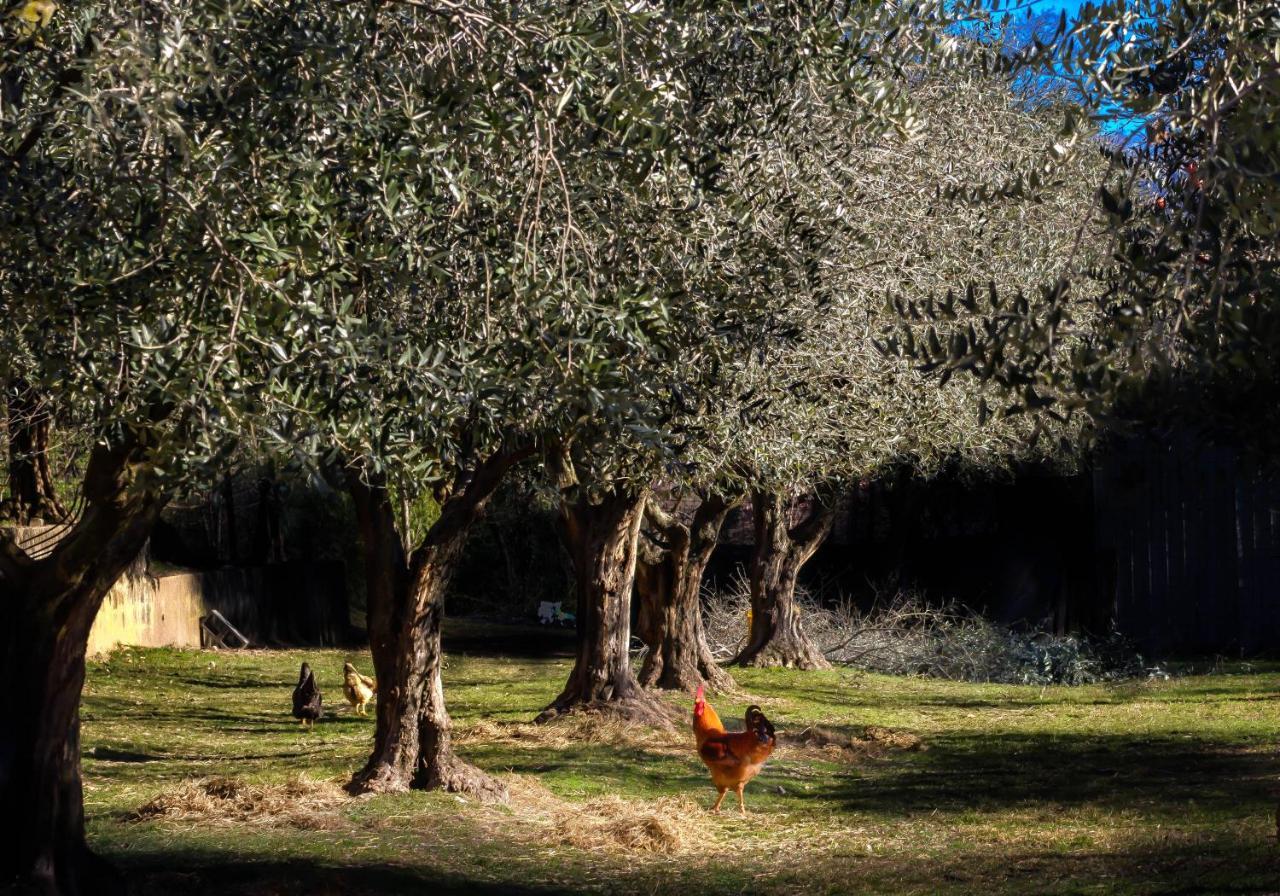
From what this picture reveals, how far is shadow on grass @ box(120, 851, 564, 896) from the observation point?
8.15 m

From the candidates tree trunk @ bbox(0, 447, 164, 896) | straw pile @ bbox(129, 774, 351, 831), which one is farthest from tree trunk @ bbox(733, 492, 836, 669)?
tree trunk @ bbox(0, 447, 164, 896)

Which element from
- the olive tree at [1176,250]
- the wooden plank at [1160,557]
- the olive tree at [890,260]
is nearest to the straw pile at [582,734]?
the olive tree at [890,260]

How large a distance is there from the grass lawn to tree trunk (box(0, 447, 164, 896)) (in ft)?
3.32

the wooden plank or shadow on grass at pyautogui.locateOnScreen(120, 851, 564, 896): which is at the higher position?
the wooden plank

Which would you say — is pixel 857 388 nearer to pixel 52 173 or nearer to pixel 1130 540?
pixel 52 173

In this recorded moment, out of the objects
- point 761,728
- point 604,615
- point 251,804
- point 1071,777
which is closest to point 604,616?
point 604,615

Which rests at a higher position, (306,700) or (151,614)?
(151,614)

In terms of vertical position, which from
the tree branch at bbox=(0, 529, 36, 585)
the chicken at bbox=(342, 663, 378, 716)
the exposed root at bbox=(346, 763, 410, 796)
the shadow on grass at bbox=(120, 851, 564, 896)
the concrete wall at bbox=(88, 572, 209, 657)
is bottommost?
the shadow on grass at bbox=(120, 851, 564, 896)

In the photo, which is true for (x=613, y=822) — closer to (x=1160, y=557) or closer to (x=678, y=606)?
(x=678, y=606)

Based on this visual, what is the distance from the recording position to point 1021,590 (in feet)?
79.1

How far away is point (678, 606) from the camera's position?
729 inches

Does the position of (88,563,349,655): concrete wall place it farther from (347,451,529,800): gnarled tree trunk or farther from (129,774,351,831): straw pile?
(347,451,529,800): gnarled tree trunk

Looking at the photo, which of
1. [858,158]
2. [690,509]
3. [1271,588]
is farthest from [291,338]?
[690,509]

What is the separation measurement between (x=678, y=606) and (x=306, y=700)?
16.4 ft
